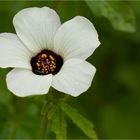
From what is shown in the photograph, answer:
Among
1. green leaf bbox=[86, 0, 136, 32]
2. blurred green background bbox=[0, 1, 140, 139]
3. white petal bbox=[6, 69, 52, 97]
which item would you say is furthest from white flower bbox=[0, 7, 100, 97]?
blurred green background bbox=[0, 1, 140, 139]

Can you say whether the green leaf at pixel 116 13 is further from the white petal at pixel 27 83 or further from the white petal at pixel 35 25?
the white petal at pixel 27 83

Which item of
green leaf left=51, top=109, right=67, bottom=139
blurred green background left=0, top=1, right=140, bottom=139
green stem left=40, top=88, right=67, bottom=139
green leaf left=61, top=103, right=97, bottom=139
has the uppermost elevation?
green stem left=40, top=88, right=67, bottom=139

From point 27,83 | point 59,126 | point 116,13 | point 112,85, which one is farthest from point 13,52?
point 112,85

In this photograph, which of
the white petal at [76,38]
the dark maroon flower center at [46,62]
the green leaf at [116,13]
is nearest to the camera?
the white petal at [76,38]

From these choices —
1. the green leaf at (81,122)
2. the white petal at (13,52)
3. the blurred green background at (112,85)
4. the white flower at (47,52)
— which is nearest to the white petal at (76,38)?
the white flower at (47,52)

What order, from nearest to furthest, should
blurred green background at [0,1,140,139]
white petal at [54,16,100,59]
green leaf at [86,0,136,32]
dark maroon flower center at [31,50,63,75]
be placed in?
1. white petal at [54,16,100,59]
2. dark maroon flower center at [31,50,63,75]
3. green leaf at [86,0,136,32]
4. blurred green background at [0,1,140,139]

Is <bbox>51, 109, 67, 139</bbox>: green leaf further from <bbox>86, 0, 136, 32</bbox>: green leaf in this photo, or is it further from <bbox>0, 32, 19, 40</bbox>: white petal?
<bbox>86, 0, 136, 32</bbox>: green leaf

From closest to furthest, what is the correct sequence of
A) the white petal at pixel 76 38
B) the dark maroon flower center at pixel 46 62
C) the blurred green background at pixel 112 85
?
1. the white petal at pixel 76 38
2. the dark maroon flower center at pixel 46 62
3. the blurred green background at pixel 112 85
